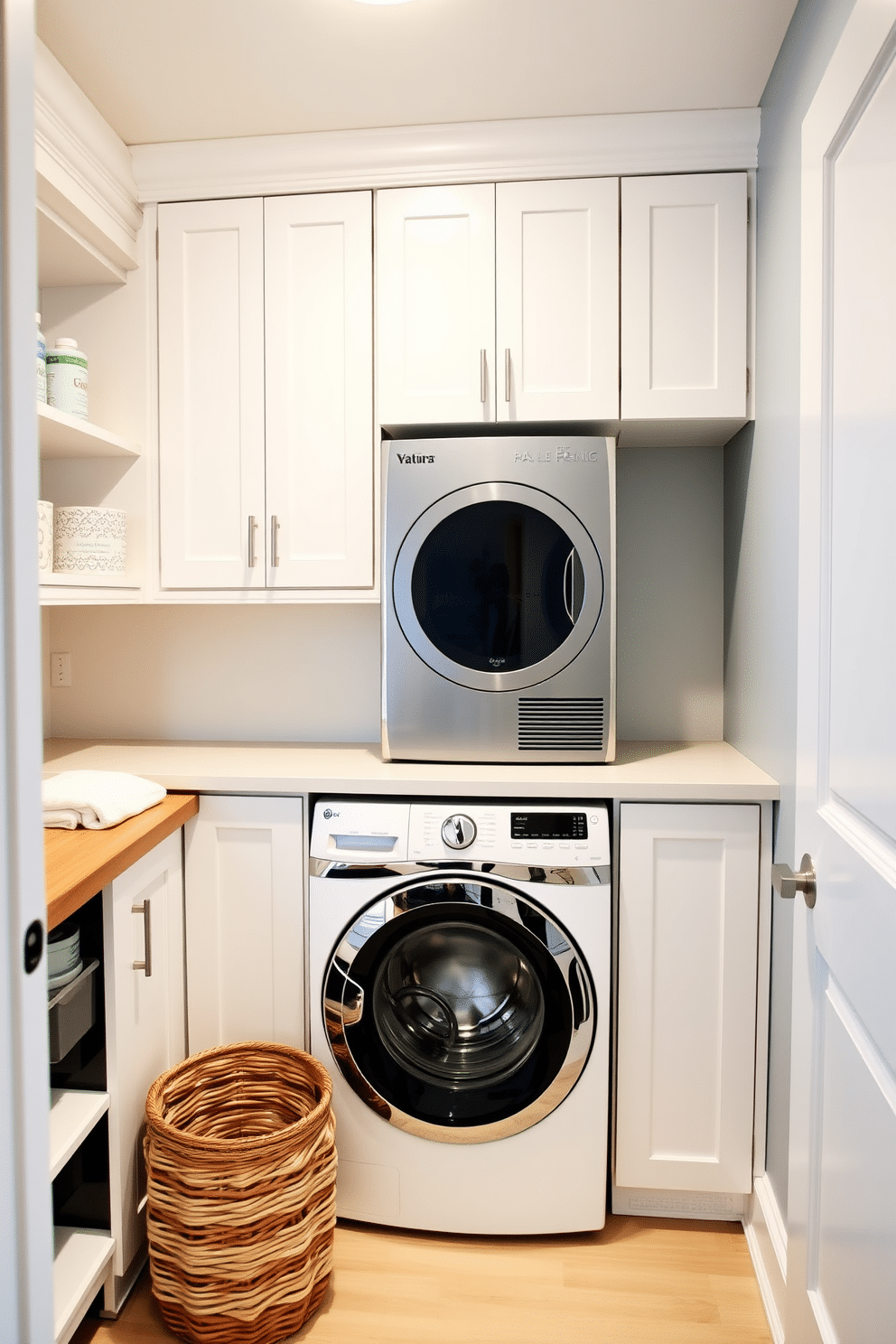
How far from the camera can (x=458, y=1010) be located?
1840 mm

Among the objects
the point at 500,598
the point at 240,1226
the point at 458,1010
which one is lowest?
the point at 240,1226

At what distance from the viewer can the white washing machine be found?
1.77 metres

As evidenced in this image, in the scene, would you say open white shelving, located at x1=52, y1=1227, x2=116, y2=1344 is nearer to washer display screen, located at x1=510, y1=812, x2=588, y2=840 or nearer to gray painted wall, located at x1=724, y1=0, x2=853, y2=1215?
washer display screen, located at x1=510, y1=812, x2=588, y2=840

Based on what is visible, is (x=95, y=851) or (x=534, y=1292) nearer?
(x=95, y=851)

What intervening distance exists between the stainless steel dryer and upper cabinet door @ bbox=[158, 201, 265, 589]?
379 millimetres

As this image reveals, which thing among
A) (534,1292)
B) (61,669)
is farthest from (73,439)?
(534,1292)

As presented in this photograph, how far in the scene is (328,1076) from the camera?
1749 mm

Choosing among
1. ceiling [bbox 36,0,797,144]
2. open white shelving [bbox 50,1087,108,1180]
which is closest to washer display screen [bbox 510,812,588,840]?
open white shelving [bbox 50,1087,108,1180]

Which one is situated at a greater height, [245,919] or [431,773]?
[431,773]

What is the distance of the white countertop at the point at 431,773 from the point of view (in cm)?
181

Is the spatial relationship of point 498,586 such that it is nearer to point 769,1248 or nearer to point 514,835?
point 514,835

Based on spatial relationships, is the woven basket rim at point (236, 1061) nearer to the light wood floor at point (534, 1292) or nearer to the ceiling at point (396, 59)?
the light wood floor at point (534, 1292)

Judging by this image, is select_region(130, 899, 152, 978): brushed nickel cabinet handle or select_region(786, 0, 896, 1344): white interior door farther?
select_region(130, 899, 152, 978): brushed nickel cabinet handle

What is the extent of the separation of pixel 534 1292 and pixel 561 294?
211 cm
